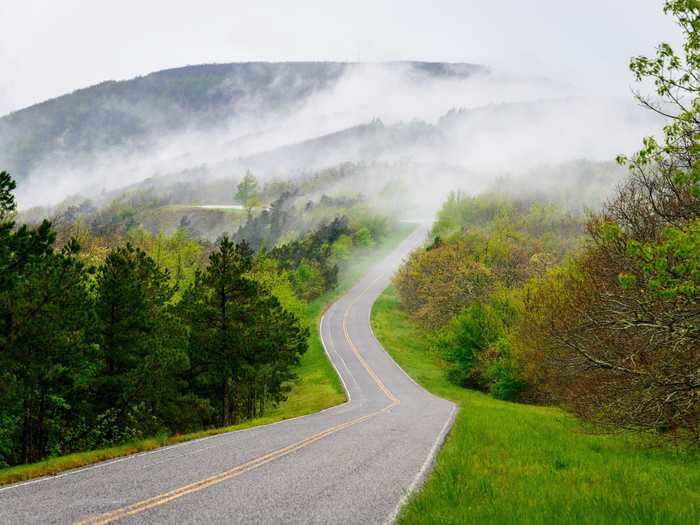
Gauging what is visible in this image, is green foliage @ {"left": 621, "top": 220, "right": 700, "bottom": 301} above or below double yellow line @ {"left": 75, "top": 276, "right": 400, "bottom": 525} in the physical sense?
above

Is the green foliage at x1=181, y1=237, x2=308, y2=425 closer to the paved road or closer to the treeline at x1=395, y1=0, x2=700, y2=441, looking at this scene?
the paved road

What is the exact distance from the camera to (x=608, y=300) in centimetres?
1449

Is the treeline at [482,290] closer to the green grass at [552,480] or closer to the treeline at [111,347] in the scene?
the treeline at [111,347]

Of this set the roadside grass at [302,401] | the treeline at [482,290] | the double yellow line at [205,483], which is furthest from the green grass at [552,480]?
the treeline at [482,290]

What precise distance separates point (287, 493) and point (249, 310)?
2370 cm

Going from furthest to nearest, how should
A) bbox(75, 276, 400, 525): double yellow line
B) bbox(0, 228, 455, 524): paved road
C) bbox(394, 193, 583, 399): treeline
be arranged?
bbox(394, 193, 583, 399): treeline
bbox(0, 228, 455, 524): paved road
bbox(75, 276, 400, 525): double yellow line

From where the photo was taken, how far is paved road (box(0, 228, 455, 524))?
958 centimetres

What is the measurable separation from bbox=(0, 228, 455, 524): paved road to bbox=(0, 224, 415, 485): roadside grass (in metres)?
1.27

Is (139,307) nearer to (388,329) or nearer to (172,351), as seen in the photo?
(172,351)

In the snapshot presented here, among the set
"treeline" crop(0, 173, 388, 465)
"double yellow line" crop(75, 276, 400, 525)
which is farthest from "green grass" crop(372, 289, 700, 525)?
"treeline" crop(0, 173, 388, 465)

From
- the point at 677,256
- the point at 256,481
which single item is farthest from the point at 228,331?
the point at 677,256

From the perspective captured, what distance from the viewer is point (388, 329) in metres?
78.6

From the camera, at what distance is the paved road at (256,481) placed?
9578 millimetres

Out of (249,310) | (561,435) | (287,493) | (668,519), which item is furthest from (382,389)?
(668,519)
